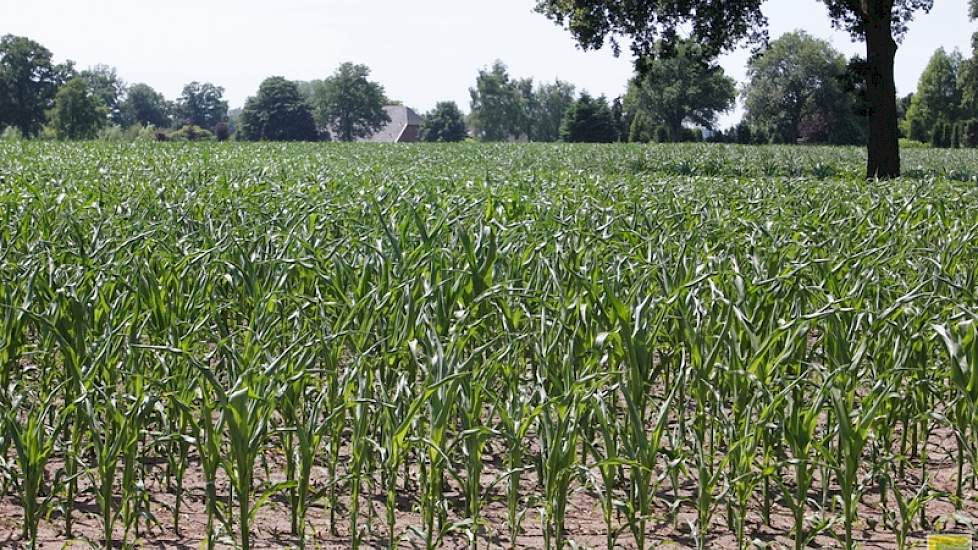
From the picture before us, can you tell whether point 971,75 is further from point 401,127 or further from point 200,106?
point 200,106

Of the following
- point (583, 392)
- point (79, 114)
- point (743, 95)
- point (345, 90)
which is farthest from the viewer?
point (345, 90)

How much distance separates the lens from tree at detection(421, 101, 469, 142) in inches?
4683

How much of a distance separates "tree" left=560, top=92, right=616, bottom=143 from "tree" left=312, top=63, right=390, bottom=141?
166 ft

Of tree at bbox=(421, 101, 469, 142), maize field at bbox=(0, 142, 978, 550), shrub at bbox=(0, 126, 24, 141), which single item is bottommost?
maize field at bbox=(0, 142, 978, 550)

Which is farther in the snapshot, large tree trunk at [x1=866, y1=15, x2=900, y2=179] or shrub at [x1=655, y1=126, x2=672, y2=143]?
shrub at [x1=655, y1=126, x2=672, y2=143]

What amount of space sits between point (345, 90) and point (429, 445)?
129784 millimetres

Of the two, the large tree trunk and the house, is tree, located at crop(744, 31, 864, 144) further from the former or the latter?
the large tree trunk

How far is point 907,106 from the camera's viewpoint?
115 meters

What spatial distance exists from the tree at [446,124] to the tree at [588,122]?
116 feet

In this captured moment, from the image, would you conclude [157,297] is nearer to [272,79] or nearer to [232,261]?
[232,261]

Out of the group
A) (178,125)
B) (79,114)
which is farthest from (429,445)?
(178,125)

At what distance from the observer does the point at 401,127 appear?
479 feet

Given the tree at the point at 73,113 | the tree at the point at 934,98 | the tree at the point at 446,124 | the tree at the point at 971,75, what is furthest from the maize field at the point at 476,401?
the tree at the point at 446,124

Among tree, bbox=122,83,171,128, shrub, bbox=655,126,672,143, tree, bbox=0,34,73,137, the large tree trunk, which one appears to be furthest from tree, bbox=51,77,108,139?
tree, bbox=122,83,171,128
